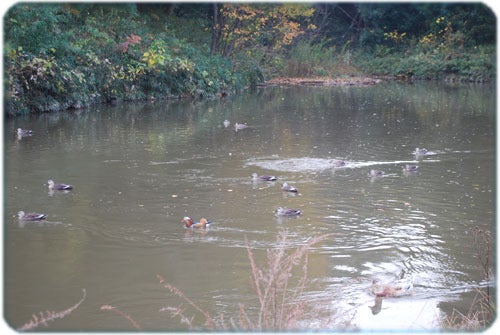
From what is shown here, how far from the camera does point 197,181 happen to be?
11859 millimetres

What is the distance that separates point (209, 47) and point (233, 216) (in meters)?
21.7

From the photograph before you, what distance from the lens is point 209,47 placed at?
30766 millimetres

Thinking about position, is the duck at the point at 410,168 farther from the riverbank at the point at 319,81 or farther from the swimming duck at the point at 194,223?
the riverbank at the point at 319,81

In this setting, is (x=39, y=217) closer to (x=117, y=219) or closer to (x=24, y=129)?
(x=117, y=219)

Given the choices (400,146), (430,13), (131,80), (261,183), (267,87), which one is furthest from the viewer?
(430,13)

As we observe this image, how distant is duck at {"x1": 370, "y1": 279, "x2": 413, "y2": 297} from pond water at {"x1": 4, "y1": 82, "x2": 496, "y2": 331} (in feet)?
0.21

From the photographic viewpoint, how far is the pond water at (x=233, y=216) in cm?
695

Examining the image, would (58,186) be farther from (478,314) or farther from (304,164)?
(478,314)

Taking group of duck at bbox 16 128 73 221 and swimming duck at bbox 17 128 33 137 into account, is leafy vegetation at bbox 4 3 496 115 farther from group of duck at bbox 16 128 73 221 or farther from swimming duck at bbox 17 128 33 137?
group of duck at bbox 16 128 73 221

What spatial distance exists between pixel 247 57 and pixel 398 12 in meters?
13.4

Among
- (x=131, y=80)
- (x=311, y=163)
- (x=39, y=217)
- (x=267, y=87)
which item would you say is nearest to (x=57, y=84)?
(x=131, y=80)

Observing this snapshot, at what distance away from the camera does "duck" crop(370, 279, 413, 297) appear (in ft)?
22.9

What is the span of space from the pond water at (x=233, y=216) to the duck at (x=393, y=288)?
6cm

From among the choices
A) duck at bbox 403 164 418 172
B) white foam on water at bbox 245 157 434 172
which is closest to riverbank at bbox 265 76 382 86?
white foam on water at bbox 245 157 434 172
